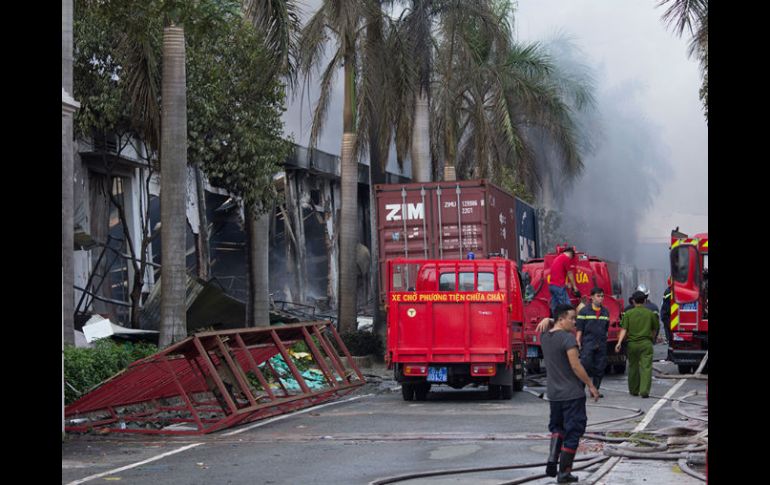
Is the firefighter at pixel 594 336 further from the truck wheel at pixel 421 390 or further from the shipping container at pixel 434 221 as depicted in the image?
the shipping container at pixel 434 221

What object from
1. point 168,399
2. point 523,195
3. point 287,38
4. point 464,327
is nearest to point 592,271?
point 464,327

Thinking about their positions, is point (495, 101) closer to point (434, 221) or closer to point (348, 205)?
point (348, 205)

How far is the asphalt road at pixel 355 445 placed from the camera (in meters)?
11.4

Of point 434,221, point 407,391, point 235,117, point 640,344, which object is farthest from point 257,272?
point 640,344

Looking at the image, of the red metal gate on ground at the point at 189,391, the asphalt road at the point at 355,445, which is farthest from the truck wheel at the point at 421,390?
the red metal gate on ground at the point at 189,391

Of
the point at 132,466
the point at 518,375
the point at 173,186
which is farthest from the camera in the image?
the point at 518,375

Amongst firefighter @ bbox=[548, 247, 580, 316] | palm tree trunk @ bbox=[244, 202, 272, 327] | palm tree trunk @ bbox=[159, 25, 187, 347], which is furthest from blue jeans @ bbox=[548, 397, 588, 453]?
palm tree trunk @ bbox=[244, 202, 272, 327]

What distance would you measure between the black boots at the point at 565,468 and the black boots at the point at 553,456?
126 mm

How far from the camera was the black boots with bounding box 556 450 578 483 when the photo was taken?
10516mm

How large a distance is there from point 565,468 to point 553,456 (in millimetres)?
224

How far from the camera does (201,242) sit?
37031 mm
